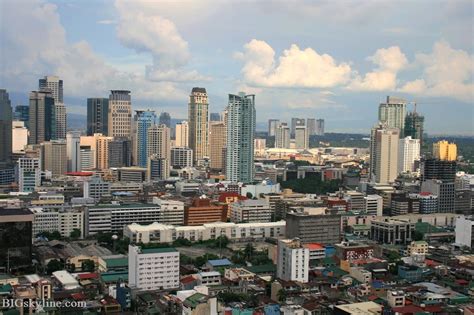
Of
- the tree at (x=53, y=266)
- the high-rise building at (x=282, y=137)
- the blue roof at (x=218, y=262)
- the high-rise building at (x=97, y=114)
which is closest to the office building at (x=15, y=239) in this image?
the tree at (x=53, y=266)

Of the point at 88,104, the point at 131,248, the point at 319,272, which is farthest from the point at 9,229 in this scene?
the point at 88,104

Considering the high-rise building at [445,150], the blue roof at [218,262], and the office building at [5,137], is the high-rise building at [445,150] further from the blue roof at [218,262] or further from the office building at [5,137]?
the blue roof at [218,262]

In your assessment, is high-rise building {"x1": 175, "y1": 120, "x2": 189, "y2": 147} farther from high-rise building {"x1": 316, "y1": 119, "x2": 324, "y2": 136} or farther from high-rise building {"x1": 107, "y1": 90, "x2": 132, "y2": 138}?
high-rise building {"x1": 316, "y1": 119, "x2": 324, "y2": 136}

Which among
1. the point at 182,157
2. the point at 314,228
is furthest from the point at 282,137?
the point at 314,228

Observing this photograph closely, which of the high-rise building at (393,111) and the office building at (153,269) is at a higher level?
the high-rise building at (393,111)

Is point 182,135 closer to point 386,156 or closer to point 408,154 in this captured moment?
point 408,154

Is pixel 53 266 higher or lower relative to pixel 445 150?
lower

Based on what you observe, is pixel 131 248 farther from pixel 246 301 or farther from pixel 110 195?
pixel 110 195
